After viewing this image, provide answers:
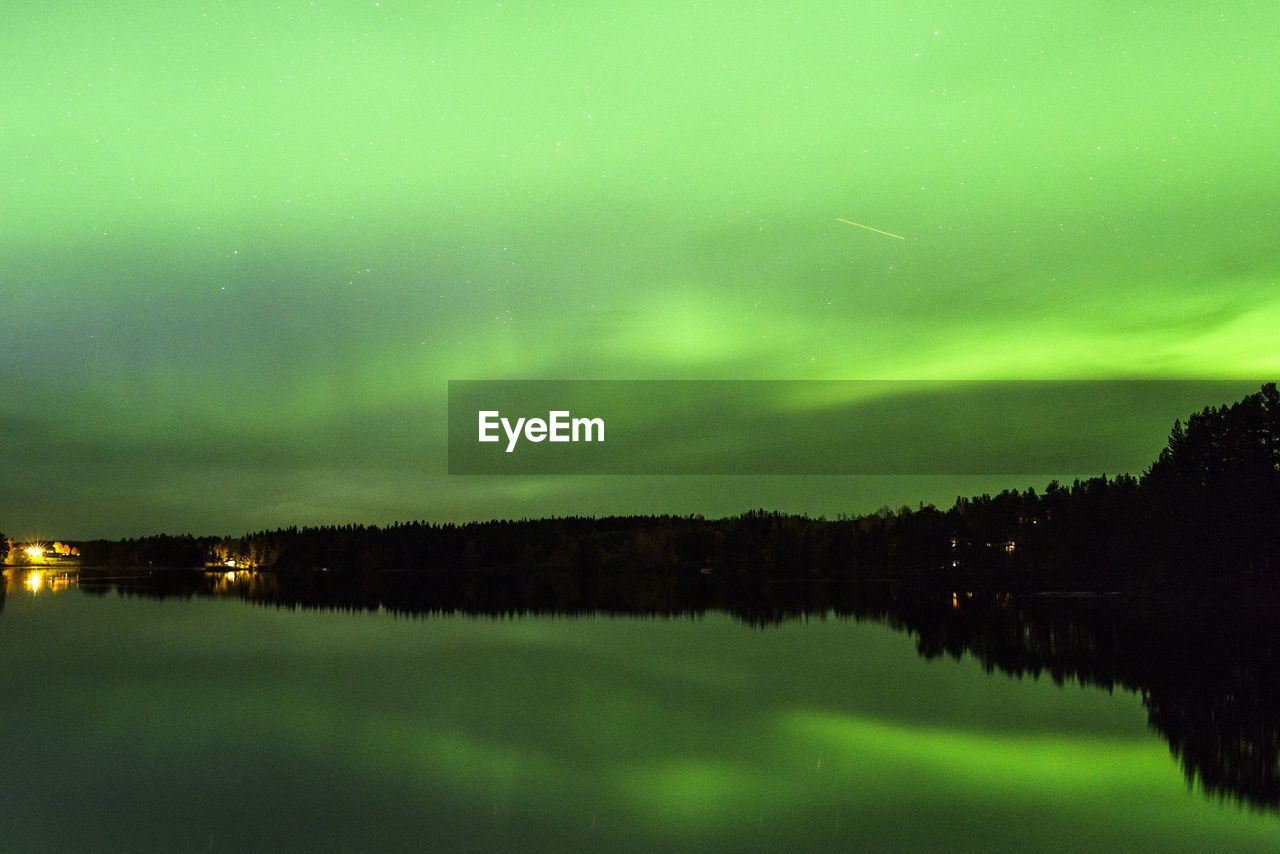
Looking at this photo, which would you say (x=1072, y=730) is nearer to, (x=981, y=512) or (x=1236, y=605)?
(x=1236, y=605)

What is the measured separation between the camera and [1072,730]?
78.3 feet

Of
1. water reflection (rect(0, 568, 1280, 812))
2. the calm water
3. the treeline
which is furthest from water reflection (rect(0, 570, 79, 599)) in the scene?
the treeline

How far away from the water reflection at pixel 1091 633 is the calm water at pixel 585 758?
115 cm

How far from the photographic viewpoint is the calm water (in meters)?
15.9

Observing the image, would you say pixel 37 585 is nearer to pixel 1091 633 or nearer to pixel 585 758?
pixel 1091 633

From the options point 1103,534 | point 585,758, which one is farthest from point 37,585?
point 585,758

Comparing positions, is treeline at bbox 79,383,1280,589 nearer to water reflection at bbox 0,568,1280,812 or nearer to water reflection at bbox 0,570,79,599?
water reflection at bbox 0,568,1280,812

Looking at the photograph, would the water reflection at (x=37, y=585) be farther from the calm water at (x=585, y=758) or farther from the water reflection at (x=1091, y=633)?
the calm water at (x=585, y=758)

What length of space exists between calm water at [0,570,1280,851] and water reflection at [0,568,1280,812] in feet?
3.78

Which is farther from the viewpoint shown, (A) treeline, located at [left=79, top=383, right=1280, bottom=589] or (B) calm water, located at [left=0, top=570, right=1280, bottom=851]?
(A) treeline, located at [left=79, top=383, right=1280, bottom=589]

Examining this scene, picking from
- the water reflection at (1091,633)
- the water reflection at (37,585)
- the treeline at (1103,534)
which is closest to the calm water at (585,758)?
the water reflection at (1091,633)

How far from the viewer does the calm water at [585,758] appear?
15.9m

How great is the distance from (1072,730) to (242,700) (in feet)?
74.5

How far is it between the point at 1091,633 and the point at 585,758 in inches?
1400
